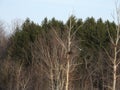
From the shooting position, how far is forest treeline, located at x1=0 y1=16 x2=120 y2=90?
125 feet

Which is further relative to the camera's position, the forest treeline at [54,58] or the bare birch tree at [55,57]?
the forest treeline at [54,58]

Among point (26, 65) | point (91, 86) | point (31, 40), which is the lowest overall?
point (91, 86)

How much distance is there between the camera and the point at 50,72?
35.6 metres

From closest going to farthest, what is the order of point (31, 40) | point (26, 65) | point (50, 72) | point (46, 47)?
point (50, 72)
point (46, 47)
point (26, 65)
point (31, 40)

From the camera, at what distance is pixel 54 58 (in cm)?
3572

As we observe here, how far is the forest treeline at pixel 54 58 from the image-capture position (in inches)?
1500

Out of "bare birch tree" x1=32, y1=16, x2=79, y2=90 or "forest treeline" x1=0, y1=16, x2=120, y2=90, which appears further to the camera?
"forest treeline" x1=0, y1=16, x2=120, y2=90

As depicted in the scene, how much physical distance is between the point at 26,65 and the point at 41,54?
6.73 metres

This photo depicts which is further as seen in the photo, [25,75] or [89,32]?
[89,32]

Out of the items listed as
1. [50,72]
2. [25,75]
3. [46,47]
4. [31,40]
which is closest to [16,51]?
[31,40]

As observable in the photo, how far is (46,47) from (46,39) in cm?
358

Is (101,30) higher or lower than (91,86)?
higher

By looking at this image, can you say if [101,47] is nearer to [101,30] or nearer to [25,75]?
[101,30]

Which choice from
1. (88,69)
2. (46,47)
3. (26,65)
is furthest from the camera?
(26,65)
